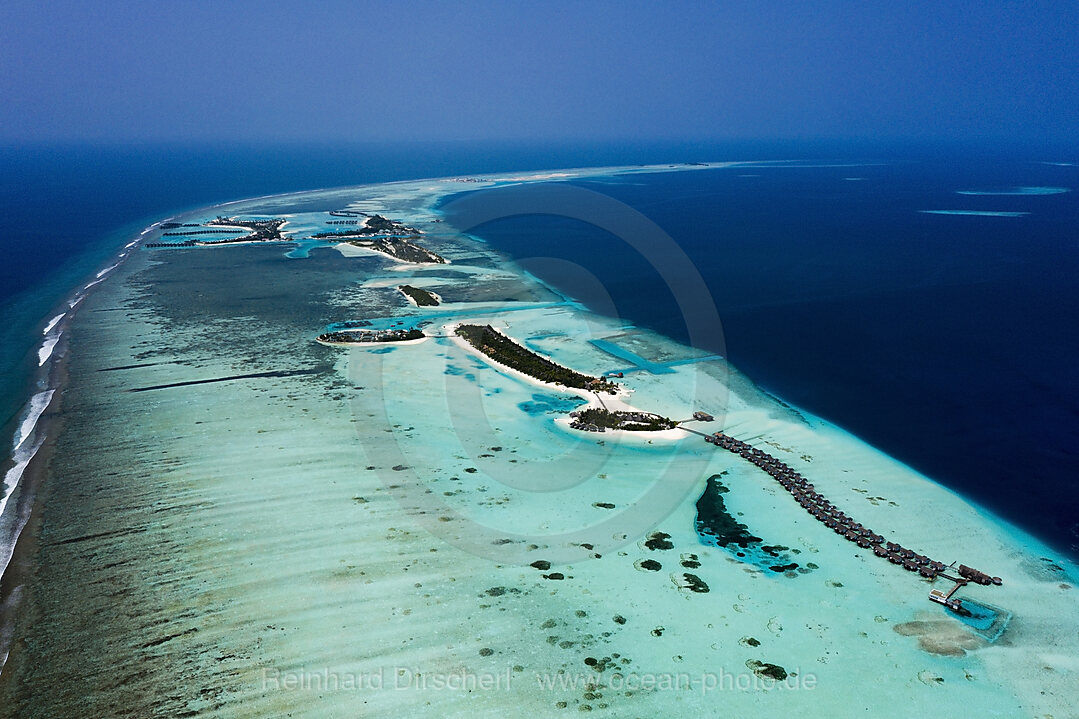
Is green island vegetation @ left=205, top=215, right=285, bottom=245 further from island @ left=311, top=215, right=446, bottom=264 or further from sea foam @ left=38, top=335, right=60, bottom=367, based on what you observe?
sea foam @ left=38, top=335, right=60, bottom=367

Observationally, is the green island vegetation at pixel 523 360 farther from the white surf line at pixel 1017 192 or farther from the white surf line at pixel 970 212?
the white surf line at pixel 1017 192

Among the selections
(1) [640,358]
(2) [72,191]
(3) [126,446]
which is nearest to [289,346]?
(3) [126,446]

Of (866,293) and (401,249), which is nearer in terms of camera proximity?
(866,293)

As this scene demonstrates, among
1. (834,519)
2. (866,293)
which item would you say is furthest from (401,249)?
(834,519)

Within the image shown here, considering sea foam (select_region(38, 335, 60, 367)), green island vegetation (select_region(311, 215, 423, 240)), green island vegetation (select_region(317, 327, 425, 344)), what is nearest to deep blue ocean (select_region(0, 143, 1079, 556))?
sea foam (select_region(38, 335, 60, 367))

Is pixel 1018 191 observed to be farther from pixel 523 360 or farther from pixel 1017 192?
pixel 523 360

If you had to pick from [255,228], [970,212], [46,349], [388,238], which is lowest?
[46,349]
